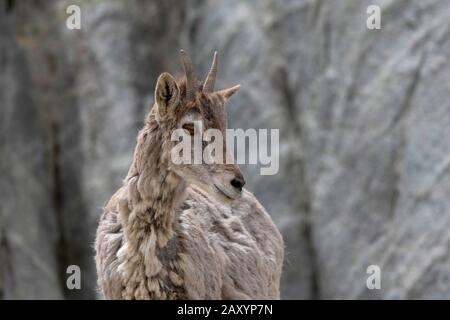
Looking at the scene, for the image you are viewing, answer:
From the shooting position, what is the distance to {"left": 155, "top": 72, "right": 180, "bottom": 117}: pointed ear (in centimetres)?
708

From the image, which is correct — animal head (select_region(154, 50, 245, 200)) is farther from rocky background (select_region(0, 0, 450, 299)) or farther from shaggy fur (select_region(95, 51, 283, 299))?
rocky background (select_region(0, 0, 450, 299))

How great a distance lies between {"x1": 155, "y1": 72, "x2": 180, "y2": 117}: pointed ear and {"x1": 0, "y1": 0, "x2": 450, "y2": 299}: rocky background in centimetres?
669

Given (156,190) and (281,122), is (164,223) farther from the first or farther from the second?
(281,122)

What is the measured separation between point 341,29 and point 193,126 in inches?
299

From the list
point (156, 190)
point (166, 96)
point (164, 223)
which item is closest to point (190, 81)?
point (166, 96)

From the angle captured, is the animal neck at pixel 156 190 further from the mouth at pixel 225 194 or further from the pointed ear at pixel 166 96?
the mouth at pixel 225 194

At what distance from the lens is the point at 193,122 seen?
712 cm

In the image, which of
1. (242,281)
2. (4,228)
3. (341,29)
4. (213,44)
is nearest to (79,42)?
(213,44)

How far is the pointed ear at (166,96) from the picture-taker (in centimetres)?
708

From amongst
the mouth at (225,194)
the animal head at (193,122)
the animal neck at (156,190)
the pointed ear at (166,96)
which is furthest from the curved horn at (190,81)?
the mouth at (225,194)

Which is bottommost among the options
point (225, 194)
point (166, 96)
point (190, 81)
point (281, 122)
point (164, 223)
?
point (164, 223)

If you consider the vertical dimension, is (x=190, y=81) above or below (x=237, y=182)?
above

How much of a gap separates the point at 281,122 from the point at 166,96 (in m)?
7.73
